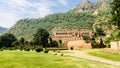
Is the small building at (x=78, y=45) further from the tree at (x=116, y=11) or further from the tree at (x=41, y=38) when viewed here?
the tree at (x=41, y=38)

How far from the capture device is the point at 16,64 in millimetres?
32938

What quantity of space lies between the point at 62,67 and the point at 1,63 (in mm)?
8565

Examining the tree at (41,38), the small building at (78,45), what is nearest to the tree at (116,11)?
the small building at (78,45)

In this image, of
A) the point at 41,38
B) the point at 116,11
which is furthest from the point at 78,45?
the point at 41,38

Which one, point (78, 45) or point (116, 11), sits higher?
point (116, 11)

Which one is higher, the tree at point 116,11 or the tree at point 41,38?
the tree at point 116,11

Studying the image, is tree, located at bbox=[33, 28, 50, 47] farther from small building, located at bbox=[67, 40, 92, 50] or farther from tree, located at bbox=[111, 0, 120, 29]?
tree, located at bbox=[111, 0, 120, 29]

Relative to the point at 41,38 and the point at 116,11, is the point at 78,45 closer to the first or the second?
the point at 116,11

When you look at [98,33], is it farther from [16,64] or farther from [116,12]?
[16,64]

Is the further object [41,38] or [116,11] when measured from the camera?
[41,38]

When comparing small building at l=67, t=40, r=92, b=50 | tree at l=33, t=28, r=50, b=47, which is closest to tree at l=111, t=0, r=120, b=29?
small building at l=67, t=40, r=92, b=50

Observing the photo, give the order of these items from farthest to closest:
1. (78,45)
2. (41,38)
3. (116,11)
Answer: (41,38)
(78,45)
(116,11)

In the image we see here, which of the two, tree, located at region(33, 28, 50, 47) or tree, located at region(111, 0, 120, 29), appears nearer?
tree, located at region(111, 0, 120, 29)

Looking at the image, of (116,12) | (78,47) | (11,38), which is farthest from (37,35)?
(116,12)
